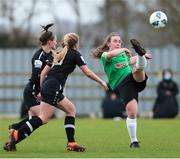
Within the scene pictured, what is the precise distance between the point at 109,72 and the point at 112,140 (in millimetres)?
2246

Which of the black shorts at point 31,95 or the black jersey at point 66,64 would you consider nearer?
the black jersey at point 66,64

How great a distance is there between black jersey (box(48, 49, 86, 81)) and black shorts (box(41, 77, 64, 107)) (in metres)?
0.10

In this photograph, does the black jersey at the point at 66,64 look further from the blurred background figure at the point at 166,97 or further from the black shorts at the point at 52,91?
the blurred background figure at the point at 166,97

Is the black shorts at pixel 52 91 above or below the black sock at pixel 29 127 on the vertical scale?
above

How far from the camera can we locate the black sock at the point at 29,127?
41.5 feet

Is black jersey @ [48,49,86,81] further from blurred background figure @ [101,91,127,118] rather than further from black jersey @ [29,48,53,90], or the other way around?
blurred background figure @ [101,91,127,118]

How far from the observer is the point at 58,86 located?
12906mm

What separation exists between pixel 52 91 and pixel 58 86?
163mm

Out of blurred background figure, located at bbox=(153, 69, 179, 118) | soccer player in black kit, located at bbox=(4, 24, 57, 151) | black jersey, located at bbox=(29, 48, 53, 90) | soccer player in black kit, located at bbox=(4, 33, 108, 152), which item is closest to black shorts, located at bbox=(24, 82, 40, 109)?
soccer player in black kit, located at bbox=(4, 24, 57, 151)

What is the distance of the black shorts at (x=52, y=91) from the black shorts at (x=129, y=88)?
124cm

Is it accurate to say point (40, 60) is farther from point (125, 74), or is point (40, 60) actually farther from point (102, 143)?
point (102, 143)

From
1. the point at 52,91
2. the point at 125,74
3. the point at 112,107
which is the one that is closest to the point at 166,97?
the point at 112,107

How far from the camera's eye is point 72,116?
43.0 feet

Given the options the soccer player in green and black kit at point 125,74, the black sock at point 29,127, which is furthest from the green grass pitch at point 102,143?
the soccer player in green and black kit at point 125,74
